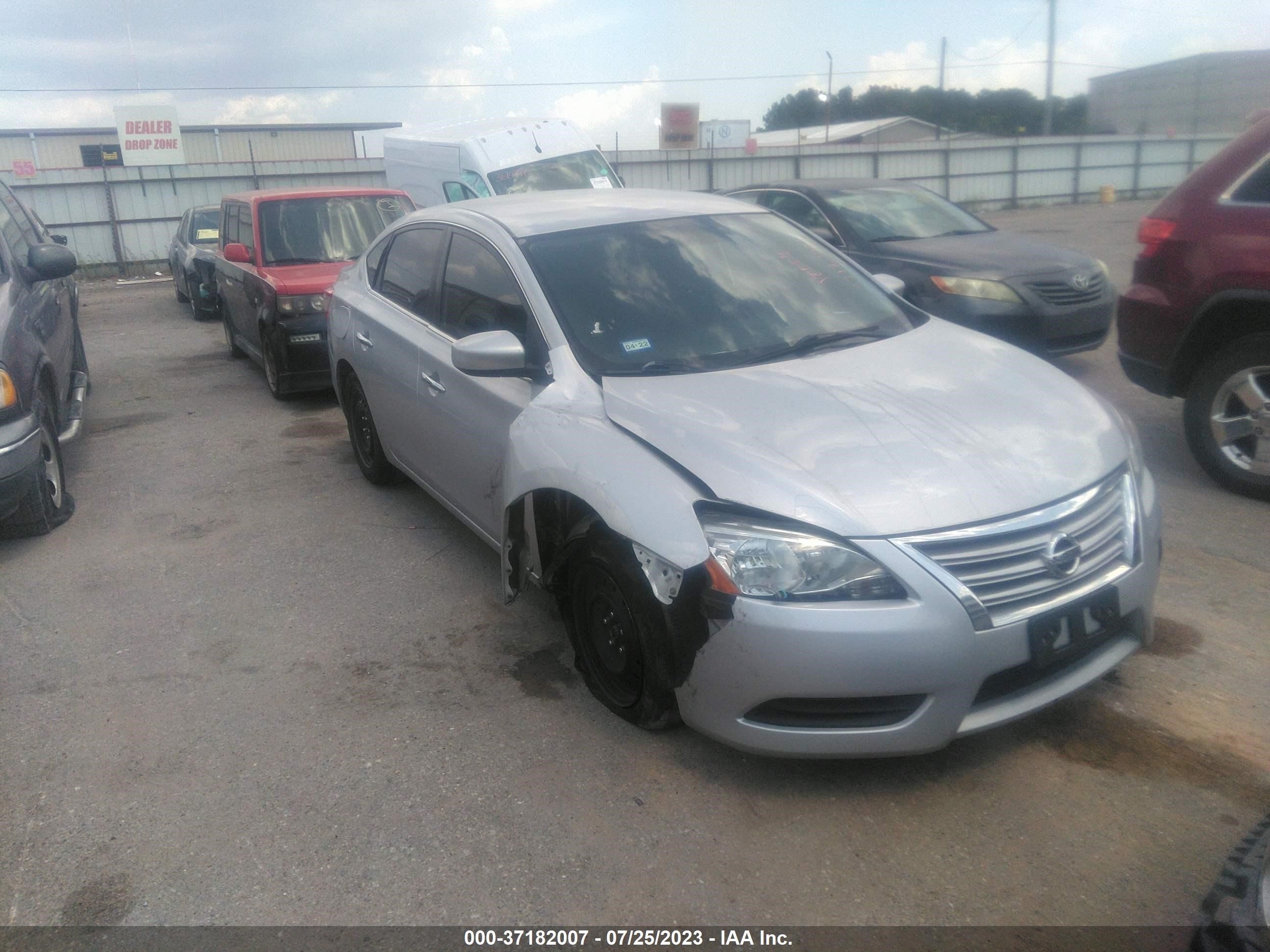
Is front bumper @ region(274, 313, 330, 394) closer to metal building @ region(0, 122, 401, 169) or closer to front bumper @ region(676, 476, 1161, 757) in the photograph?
front bumper @ region(676, 476, 1161, 757)

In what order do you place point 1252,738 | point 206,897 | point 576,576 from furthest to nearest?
point 576,576 → point 1252,738 → point 206,897

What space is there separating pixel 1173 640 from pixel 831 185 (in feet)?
18.8

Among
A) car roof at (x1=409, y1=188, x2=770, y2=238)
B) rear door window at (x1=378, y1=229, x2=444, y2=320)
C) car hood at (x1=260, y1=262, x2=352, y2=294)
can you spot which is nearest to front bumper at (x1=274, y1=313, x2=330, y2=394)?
car hood at (x1=260, y1=262, x2=352, y2=294)

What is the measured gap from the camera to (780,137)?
2315 inches

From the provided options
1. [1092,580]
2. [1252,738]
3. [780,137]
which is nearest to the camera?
[1092,580]

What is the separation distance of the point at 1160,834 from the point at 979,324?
190 inches

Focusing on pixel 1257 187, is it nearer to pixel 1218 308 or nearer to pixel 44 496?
pixel 1218 308

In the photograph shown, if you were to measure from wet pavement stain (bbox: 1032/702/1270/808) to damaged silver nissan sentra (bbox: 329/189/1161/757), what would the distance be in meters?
0.30

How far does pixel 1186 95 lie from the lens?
1233 inches

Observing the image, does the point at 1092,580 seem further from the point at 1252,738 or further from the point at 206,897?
the point at 206,897

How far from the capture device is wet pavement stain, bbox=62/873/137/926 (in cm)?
249

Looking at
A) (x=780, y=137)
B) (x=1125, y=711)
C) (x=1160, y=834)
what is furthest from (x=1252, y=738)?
(x=780, y=137)

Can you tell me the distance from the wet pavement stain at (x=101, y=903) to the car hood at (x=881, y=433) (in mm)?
1859

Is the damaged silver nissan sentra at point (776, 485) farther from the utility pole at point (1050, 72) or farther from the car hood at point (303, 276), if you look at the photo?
the utility pole at point (1050, 72)
